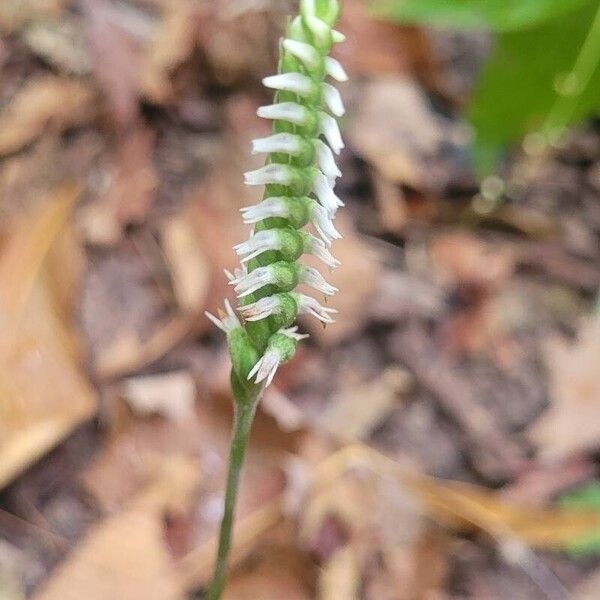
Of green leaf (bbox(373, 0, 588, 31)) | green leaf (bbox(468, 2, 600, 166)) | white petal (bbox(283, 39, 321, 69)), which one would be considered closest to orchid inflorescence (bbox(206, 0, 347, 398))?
white petal (bbox(283, 39, 321, 69))

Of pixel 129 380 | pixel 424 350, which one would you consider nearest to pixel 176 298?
pixel 129 380

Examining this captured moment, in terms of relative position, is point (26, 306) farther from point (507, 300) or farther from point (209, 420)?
point (507, 300)

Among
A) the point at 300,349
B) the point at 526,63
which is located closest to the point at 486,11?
the point at 526,63

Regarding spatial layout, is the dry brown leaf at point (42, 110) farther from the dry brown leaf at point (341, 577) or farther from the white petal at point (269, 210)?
the white petal at point (269, 210)

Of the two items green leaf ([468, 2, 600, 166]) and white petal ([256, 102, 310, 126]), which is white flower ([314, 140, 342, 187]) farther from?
green leaf ([468, 2, 600, 166])

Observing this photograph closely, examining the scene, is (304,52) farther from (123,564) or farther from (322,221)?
(123,564)
